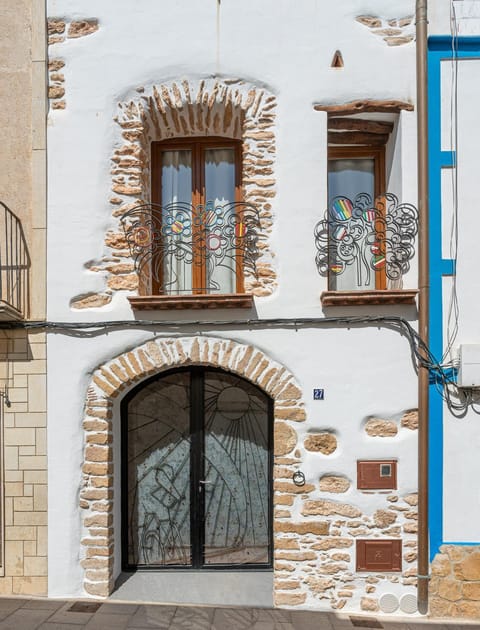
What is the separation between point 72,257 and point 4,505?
2399 mm

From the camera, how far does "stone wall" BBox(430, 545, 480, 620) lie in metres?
4.12

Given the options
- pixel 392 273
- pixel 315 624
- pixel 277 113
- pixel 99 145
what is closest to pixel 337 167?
pixel 277 113

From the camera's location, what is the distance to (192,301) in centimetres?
432

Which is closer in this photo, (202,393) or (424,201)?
(424,201)

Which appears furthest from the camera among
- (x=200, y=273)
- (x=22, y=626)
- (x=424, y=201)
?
(x=200, y=273)

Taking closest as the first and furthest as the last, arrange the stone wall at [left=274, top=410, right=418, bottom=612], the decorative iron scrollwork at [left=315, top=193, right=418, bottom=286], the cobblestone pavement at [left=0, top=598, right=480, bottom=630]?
the cobblestone pavement at [left=0, top=598, right=480, bottom=630] → the stone wall at [left=274, top=410, right=418, bottom=612] → the decorative iron scrollwork at [left=315, top=193, right=418, bottom=286]

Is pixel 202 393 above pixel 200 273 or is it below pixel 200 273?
below

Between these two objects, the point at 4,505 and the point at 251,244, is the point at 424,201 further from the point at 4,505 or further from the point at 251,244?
the point at 4,505

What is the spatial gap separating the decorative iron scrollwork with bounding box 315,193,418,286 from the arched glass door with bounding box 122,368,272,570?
5.04 feet

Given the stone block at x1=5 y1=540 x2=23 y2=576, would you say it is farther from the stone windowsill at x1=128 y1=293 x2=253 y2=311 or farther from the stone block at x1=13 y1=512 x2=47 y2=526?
the stone windowsill at x1=128 y1=293 x2=253 y2=311

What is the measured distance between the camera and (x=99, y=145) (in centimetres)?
455

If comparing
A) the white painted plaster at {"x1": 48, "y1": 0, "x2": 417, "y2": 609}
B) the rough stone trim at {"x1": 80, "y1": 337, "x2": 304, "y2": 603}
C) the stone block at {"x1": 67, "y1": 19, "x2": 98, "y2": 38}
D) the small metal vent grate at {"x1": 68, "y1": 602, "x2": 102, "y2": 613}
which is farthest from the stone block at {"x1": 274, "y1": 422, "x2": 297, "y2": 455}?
the stone block at {"x1": 67, "y1": 19, "x2": 98, "y2": 38}

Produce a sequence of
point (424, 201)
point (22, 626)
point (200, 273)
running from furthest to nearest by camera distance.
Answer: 1. point (200, 273)
2. point (424, 201)
3. point (22, 626)

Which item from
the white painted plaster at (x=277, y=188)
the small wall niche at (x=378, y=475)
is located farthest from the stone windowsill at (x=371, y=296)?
the small wall niche at (x=378, y=475)
